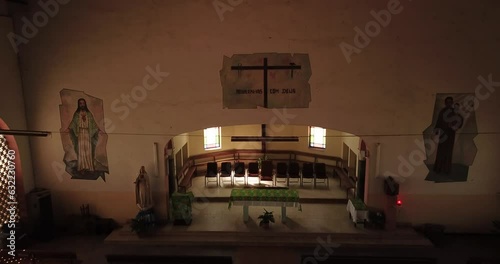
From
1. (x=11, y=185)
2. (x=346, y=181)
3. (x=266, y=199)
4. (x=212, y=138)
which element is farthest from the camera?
(x=212, y=138)

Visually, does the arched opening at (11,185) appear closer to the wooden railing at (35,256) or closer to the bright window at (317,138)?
the wooden railing at (35,256)

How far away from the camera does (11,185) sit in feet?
37.7

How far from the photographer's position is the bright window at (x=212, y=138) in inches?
695

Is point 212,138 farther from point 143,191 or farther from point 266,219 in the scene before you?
point 266,219

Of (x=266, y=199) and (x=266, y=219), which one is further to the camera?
(x=266, y=199)

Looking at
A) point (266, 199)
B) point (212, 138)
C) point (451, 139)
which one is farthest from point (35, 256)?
point (451, 139)

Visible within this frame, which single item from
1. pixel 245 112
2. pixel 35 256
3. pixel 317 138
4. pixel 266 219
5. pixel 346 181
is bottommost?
pixel 266 219

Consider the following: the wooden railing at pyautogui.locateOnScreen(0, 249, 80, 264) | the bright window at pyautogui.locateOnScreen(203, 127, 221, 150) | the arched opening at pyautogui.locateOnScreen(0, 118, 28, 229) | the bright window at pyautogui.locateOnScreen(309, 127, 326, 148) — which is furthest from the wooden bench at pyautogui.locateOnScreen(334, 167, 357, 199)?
the arched opening at pyautogui.locateOnScreen(0, 118, 28, 229)

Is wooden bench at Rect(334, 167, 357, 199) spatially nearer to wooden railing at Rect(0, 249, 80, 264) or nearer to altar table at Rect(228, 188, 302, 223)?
altar table at Rect(228, 188, 302, 223)

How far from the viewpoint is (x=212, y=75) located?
1132 centimetres

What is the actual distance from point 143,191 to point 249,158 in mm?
7214

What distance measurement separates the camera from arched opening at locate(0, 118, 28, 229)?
11250 mm

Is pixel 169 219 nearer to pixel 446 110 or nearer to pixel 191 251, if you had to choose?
pixel 191 251

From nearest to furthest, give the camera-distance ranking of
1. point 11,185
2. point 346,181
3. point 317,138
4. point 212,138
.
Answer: point 11,185 → point 346,181 → point 317,138 → point 212,138
